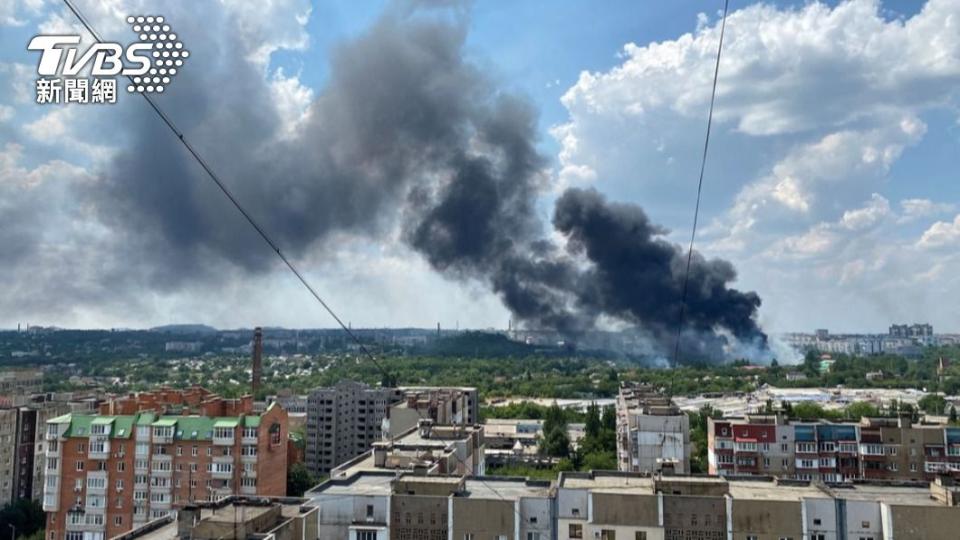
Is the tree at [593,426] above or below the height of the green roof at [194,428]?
below

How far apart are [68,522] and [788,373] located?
5960 centimetres

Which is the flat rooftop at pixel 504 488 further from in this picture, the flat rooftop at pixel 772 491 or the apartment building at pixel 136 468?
the apartment building at pixel 136 468

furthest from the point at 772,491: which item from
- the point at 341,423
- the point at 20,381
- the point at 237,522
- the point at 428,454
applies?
the point at 20,381

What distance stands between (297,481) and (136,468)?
209 inches

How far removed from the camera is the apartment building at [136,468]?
1738 centimetres

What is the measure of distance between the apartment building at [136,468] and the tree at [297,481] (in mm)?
3745

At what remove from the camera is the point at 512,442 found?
32031mm

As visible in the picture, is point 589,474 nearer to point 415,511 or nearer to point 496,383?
point 415,511

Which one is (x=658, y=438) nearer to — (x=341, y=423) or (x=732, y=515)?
(x=732, y=515)

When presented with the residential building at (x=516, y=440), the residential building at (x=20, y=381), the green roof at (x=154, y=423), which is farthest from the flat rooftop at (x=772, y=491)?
the residential building at (x=20, y=381)

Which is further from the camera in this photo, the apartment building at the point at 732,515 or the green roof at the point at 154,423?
the green roof at the point at 154,423

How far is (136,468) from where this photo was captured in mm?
17531

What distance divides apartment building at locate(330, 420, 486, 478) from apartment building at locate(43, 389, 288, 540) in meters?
4.31

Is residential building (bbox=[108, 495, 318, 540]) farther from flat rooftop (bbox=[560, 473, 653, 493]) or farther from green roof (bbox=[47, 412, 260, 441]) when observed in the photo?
green roof (bbox=[47, 412, 260, 441])
